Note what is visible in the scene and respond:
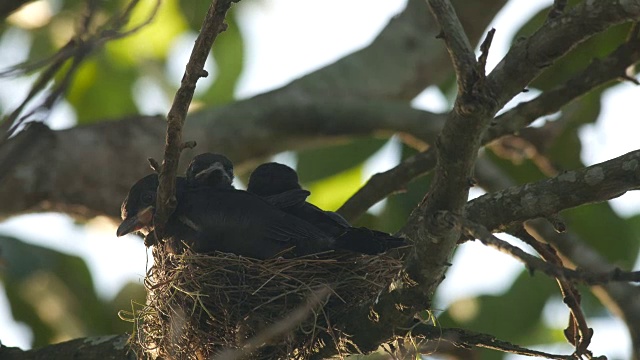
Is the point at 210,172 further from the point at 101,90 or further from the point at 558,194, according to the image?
the point at 101,90

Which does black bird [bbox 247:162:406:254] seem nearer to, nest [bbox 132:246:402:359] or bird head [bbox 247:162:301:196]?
bird head [bbox 247:162:301:196]

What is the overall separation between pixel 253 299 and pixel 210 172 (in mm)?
971

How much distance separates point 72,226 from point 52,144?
301 cm

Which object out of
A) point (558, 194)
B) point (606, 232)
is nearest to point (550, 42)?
point (558, 194)

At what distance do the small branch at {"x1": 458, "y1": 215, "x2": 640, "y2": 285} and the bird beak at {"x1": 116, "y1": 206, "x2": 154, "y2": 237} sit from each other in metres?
1.96

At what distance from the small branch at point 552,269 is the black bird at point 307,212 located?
3.91 ft

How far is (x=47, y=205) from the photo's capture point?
682 centimetres

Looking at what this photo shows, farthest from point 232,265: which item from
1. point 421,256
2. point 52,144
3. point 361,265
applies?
point 52,144

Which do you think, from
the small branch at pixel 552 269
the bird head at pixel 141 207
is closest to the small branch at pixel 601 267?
the bird head at pixel 141 207

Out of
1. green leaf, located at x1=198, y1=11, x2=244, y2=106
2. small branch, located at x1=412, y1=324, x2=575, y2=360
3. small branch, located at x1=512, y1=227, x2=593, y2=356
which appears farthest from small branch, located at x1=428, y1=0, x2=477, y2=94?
green leaf, located at x1=198, y1=11, x2=244, y2=106

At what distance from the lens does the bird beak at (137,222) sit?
455 cm

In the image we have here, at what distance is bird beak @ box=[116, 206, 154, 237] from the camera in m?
4.55

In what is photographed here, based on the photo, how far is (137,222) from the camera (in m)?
4.58

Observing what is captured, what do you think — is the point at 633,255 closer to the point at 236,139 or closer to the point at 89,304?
the point at 236,139
